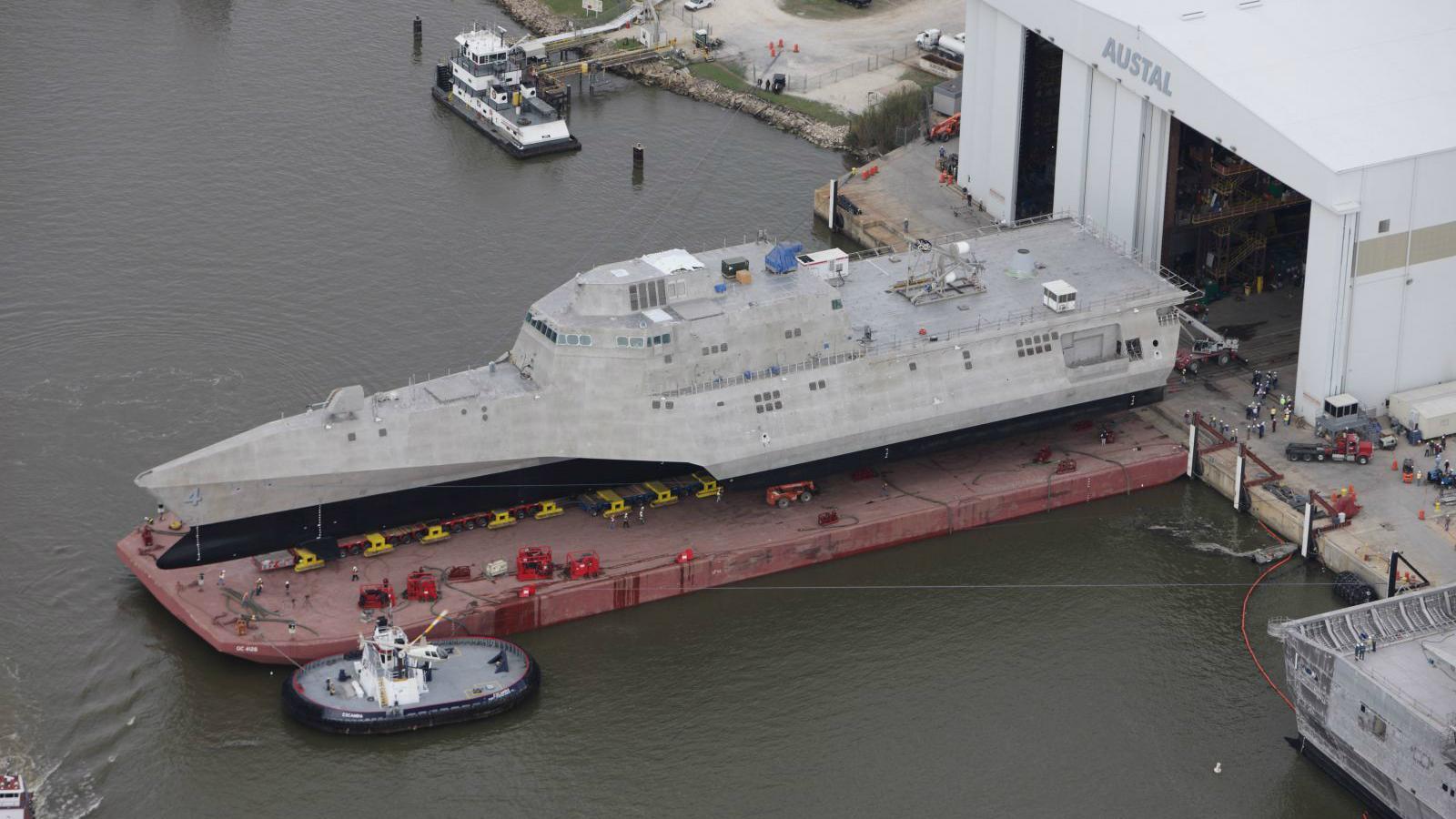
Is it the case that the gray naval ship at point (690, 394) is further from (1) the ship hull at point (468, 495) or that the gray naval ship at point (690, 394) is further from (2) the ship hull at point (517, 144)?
(2) the ship hull at point (517, 144)

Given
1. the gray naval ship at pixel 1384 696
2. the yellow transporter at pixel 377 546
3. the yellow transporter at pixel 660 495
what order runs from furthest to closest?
the yellow transporter at pixel 660 495
the yellow transporter at pixel 377 546
the gray naval ship at pixel 1384 696

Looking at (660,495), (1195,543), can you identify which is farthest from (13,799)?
(1195,543)

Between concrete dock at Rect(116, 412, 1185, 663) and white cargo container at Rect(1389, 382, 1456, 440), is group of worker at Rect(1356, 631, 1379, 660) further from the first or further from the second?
white cargo container at Rect(1389, 382, 1456, 440)

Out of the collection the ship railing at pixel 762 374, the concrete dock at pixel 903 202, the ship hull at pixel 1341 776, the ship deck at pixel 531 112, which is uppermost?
the ship deck at pixel 531 112

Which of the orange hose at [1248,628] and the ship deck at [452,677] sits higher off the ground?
the ship deck at [452,677]

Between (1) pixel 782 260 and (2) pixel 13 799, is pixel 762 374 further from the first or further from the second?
(2) pixel 13 799

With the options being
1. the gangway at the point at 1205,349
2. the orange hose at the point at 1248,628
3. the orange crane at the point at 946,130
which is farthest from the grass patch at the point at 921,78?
the orange hose at the point at 1248,628
